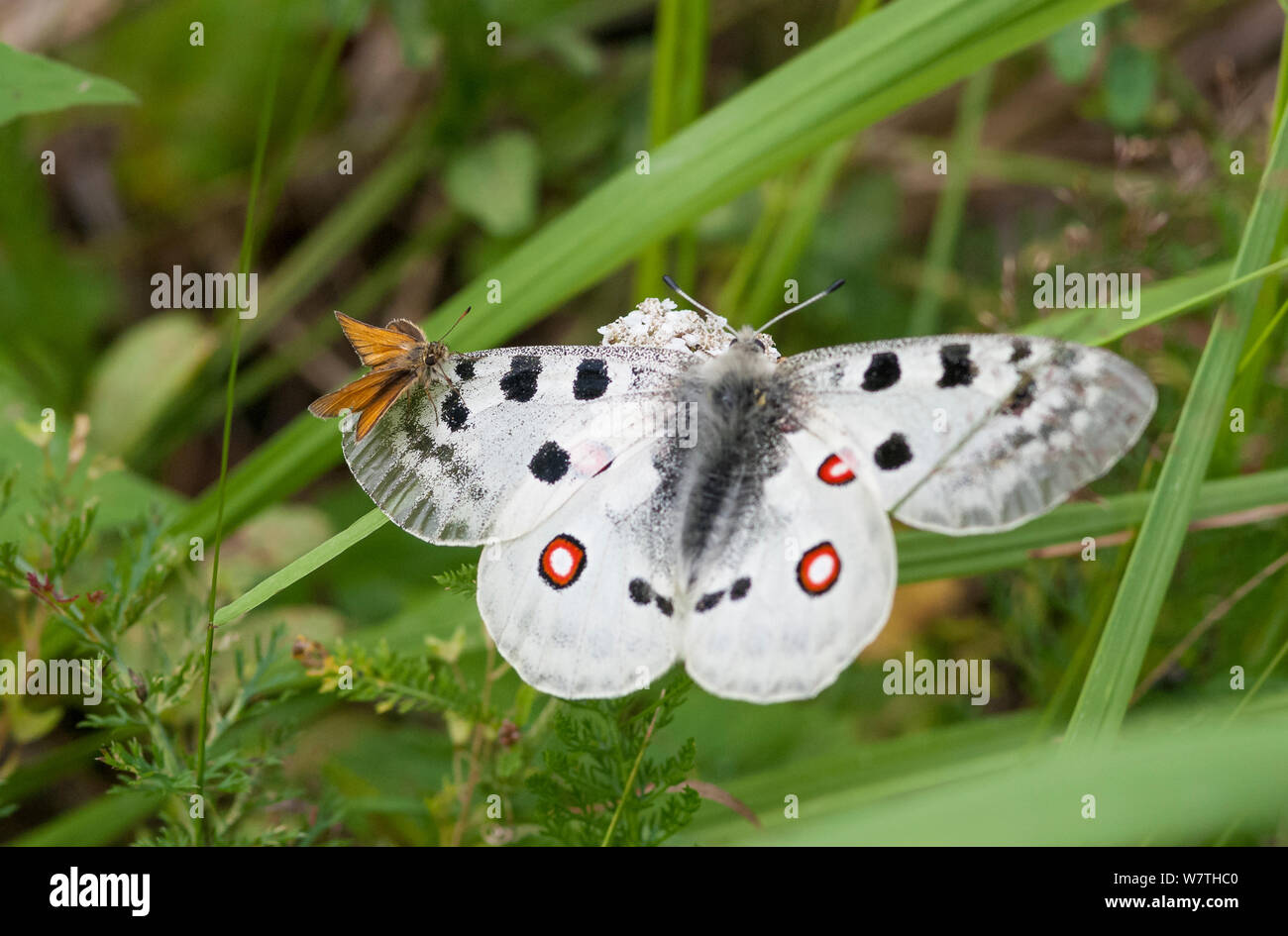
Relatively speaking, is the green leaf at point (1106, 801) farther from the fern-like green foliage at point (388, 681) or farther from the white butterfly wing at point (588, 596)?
the fern-like green foliage at point (388, 681)

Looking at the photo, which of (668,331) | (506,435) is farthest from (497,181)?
(506,435)

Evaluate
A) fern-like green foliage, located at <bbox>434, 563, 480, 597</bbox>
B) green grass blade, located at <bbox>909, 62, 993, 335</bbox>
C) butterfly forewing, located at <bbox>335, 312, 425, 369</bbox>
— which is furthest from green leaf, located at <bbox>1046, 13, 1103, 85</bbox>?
fern-like green foliage, located at <bbox>434, 563, 480, 597</bbox>

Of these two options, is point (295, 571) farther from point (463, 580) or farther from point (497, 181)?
point (497, 181)

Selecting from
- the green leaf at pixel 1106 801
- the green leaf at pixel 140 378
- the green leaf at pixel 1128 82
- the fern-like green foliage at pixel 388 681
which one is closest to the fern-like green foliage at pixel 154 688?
the fern-like green foliage at pixel 388 681

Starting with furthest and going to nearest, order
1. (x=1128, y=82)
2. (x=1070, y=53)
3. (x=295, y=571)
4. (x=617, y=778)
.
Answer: (x=1128, y=82) → (x=1070, y=53) → (x=617, y=778) → (x=295, y=571)

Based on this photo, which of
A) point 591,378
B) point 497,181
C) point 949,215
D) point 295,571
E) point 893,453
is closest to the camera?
point 295,571
